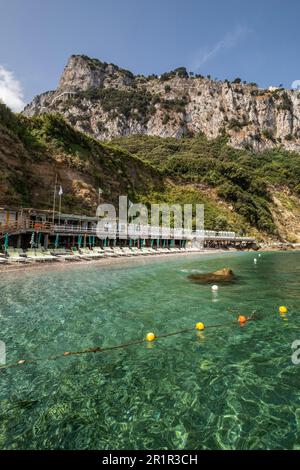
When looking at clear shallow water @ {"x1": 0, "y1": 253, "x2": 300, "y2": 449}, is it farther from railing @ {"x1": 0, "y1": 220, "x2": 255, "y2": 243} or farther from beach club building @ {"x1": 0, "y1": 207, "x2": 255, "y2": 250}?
beach club building @ {"x1": 0, "y1": 207, "x2": 255, "y2": 250}

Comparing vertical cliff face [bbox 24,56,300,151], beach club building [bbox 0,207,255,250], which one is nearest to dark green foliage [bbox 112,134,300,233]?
vertical cliff face [bbox 24,56,300,151]

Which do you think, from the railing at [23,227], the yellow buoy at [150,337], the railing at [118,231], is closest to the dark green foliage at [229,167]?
the railing at [118,231]

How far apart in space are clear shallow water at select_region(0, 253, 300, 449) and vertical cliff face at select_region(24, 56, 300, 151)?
146058 mm

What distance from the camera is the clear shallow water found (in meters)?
5.50

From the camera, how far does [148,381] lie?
7500mm

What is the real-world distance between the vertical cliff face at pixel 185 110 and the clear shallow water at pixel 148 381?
5750 inches

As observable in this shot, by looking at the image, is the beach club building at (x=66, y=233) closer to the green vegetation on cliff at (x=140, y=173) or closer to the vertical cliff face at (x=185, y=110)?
the green vegetation on cliff at (x=140, y=173)

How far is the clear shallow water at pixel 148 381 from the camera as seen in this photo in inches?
217

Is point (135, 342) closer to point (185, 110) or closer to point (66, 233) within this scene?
point (66, 233)

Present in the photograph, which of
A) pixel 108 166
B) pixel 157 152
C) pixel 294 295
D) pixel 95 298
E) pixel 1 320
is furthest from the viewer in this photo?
pixel 157 152

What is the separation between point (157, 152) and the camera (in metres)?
120

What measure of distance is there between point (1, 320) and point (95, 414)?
8.33 metres
